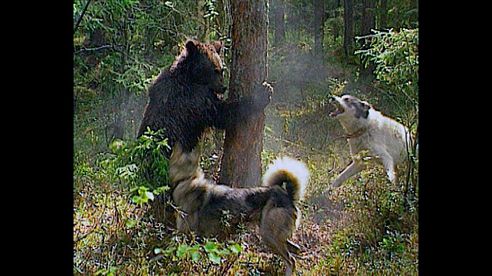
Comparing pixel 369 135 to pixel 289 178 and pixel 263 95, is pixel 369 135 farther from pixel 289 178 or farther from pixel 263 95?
pixel 289 178

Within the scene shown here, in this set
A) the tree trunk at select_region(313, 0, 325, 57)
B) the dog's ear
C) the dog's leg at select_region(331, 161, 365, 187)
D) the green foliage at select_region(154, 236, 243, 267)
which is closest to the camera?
the green foliage at select_region(154, 236, 243, 267)

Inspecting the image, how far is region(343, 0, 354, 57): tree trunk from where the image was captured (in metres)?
4.59

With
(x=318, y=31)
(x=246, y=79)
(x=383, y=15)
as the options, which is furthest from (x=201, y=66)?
(x=318, y=31)

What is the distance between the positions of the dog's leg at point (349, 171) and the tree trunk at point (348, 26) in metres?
1.78

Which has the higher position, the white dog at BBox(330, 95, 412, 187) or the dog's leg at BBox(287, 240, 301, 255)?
the white dog at BBox(330, 95, 412, 187)

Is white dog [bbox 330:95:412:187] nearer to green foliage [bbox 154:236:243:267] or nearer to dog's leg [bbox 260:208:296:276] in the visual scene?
dog's leg [bbox 260:208:296:276]

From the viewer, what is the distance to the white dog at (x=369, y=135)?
111 inches

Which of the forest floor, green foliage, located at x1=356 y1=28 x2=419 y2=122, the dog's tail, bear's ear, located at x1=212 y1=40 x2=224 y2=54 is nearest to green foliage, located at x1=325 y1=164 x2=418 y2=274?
the forest floor

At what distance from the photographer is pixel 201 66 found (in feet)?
8.06

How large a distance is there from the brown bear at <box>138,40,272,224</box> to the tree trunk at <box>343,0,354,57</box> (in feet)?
7.32

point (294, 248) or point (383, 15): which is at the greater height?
point (383, 15)

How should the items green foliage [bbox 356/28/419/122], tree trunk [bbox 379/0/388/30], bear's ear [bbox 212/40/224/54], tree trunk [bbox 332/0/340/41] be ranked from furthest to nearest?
tree trunk [bbox 332/0/340/41]
tree trunk [bbox 379/0/388/30]
bear's ear [bbox 212/40/224/54]
green foliage [bbox 356/28/419/122]

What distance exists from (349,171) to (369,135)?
324 mm
